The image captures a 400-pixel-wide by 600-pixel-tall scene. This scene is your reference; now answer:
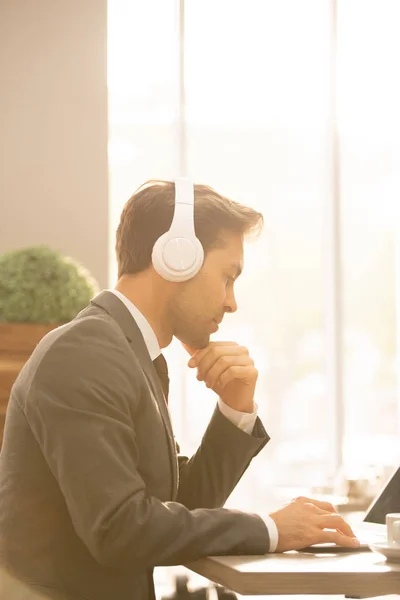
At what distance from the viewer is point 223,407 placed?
1.94 meters

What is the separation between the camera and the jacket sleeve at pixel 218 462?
6.34 ft

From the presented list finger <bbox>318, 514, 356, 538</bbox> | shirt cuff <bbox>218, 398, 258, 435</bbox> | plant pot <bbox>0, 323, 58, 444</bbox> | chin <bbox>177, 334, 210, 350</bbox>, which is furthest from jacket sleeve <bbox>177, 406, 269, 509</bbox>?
plant pot <bbox>0, 323, 58, 444</bbox>

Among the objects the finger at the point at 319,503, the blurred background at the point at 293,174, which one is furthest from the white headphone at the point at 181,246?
the blurred background at the point at 293,174

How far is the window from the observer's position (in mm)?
5469

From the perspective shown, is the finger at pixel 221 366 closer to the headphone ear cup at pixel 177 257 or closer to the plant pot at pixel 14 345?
the headphone ear cup at pixel 177 257

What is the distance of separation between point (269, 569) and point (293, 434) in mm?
4264

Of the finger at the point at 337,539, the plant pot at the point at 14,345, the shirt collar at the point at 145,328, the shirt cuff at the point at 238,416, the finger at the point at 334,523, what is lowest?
the plant pot at the point at 14,345

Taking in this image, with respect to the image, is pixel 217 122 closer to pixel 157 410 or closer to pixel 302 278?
pixel 302 278

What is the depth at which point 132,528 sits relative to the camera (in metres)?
1.42

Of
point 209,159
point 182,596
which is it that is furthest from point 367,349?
point 182,596

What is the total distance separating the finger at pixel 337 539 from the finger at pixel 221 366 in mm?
451

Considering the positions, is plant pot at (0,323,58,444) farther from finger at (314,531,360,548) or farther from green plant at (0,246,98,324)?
finger at (314,531,360,548)

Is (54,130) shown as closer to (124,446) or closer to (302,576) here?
(124,446)

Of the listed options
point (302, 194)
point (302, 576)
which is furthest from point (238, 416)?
point (302, 194)
